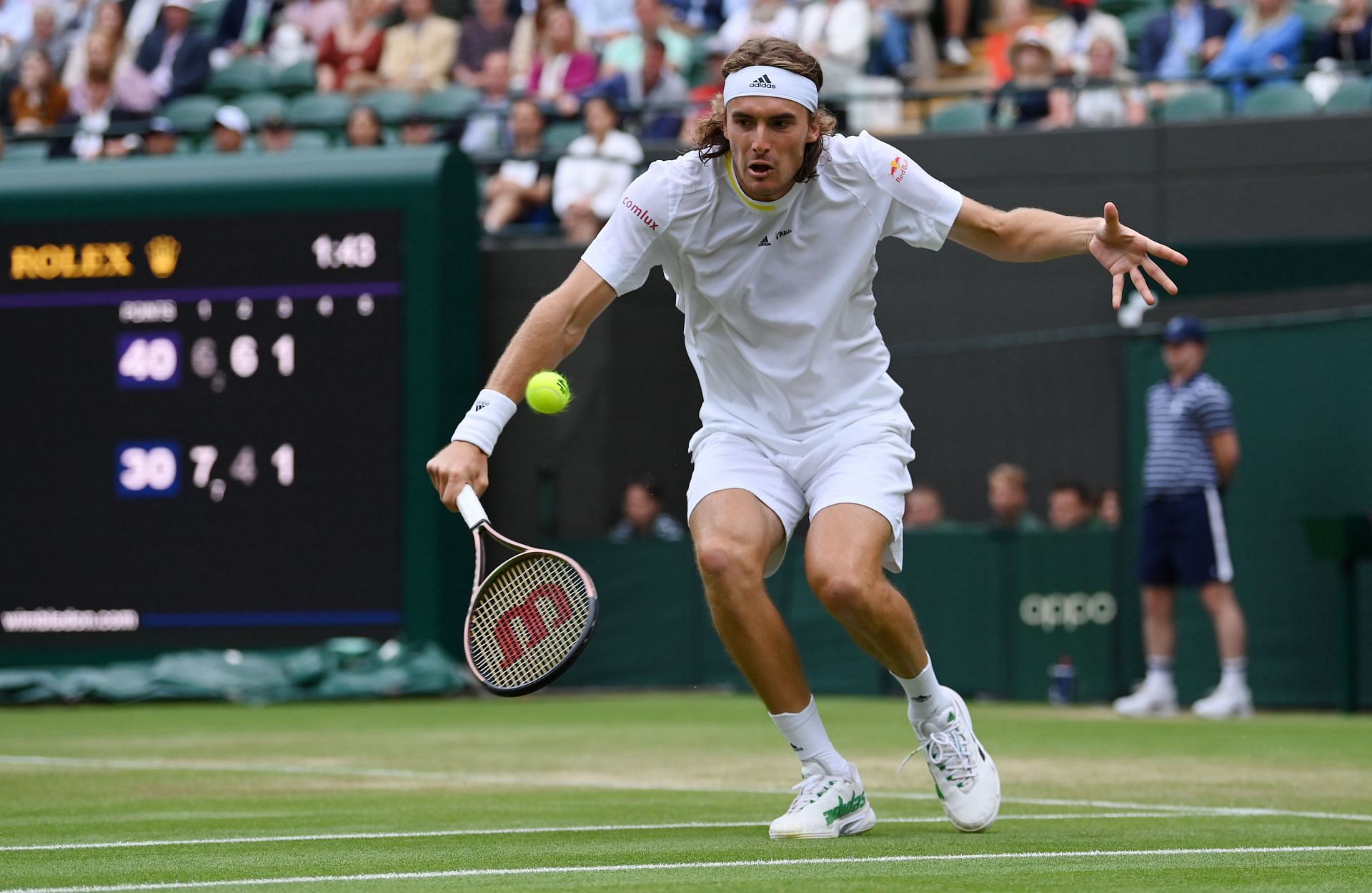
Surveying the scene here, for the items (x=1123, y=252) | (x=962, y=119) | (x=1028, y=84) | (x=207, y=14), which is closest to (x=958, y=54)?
(x=962, y=119)

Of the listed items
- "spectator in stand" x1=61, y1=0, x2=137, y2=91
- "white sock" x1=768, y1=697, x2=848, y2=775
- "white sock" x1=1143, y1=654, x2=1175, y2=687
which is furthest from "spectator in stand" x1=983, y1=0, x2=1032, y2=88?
"white sock" x1=768, y1=697, x2=848, y2=775

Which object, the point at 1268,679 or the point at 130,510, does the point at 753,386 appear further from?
the point at 130,510

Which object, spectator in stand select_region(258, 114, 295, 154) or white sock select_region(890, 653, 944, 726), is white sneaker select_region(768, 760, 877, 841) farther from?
spectator in stand select_region(258, 114, 295, 154)

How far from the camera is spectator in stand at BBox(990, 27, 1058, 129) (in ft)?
49.7

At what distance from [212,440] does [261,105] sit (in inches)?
205

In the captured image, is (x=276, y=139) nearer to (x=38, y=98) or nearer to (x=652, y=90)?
(x=652, y=90)

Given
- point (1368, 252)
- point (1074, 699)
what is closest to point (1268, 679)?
point (1074, 699)

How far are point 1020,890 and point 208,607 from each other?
10170mm

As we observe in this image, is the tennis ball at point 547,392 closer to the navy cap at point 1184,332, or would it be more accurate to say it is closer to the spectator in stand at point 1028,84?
the navy cap at point 1184,332

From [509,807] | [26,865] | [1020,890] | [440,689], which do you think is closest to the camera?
[1020,890]

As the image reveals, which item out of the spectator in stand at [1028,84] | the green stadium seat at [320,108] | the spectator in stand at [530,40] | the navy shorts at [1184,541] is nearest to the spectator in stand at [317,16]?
the green stadium seat at [320,108]

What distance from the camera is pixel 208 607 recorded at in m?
14.0

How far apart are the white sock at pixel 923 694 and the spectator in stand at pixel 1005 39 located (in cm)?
1024

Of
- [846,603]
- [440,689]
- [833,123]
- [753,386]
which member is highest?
[833,123]
